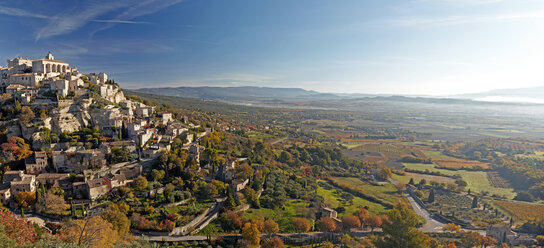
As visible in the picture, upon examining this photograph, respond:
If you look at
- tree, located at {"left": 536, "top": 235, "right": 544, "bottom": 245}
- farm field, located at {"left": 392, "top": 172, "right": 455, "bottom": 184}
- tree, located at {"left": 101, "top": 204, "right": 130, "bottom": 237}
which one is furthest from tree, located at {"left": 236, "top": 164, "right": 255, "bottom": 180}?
tree, located at {"left": 536, "top": 235, "right": 544, "bottom": 245}

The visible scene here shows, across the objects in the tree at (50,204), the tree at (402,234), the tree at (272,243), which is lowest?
the tree at (272,243)

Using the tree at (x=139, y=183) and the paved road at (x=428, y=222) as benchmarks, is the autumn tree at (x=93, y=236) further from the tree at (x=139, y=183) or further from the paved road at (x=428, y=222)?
the paved road at (x=428, y=222)

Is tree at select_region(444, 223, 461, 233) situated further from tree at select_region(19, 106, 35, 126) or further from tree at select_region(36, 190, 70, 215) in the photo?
tree at select_region(19, 106, 35, 126)

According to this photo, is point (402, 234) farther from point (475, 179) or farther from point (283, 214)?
point (475, 179)

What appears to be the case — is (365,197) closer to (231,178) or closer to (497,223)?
(497,223)

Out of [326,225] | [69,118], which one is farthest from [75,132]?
[326,225]

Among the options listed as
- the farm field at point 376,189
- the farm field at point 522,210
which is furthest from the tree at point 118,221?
the farm field at point 522,210
